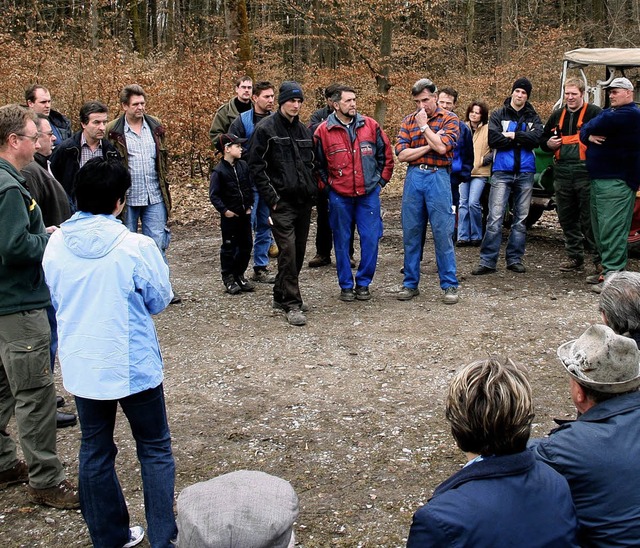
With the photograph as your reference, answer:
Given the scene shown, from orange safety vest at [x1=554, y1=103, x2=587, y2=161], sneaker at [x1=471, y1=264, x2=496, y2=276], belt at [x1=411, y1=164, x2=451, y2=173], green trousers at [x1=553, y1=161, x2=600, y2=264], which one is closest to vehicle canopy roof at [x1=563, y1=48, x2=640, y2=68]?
orange safety vest at [x1=554, y1=103, x2=587, y2=161]

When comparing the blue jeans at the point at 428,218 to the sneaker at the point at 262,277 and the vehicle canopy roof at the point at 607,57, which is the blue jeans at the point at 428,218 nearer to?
the sneaker at the point at 262,277

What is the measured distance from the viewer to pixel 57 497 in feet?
12.2

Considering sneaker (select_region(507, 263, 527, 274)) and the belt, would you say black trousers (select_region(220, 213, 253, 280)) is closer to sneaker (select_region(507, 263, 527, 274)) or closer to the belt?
the belt

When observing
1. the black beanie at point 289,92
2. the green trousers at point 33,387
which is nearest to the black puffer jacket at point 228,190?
the black beanie at point 289,92

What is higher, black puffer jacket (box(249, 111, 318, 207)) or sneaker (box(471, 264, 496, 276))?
black puffer jacket (box(249, 111, 318, 207))

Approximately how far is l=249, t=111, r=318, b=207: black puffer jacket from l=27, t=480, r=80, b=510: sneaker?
340 cm

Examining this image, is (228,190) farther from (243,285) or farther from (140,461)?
(140,461)

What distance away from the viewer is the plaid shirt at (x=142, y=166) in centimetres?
655

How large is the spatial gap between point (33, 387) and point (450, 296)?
4.35 meters

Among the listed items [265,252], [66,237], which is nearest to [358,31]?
[265,252]

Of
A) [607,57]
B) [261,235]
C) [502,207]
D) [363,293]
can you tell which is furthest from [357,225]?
[607,57]

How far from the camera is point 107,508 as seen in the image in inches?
125

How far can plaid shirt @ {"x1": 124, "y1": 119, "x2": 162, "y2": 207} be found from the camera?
21.5 ft

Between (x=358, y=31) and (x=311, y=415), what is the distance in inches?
639
